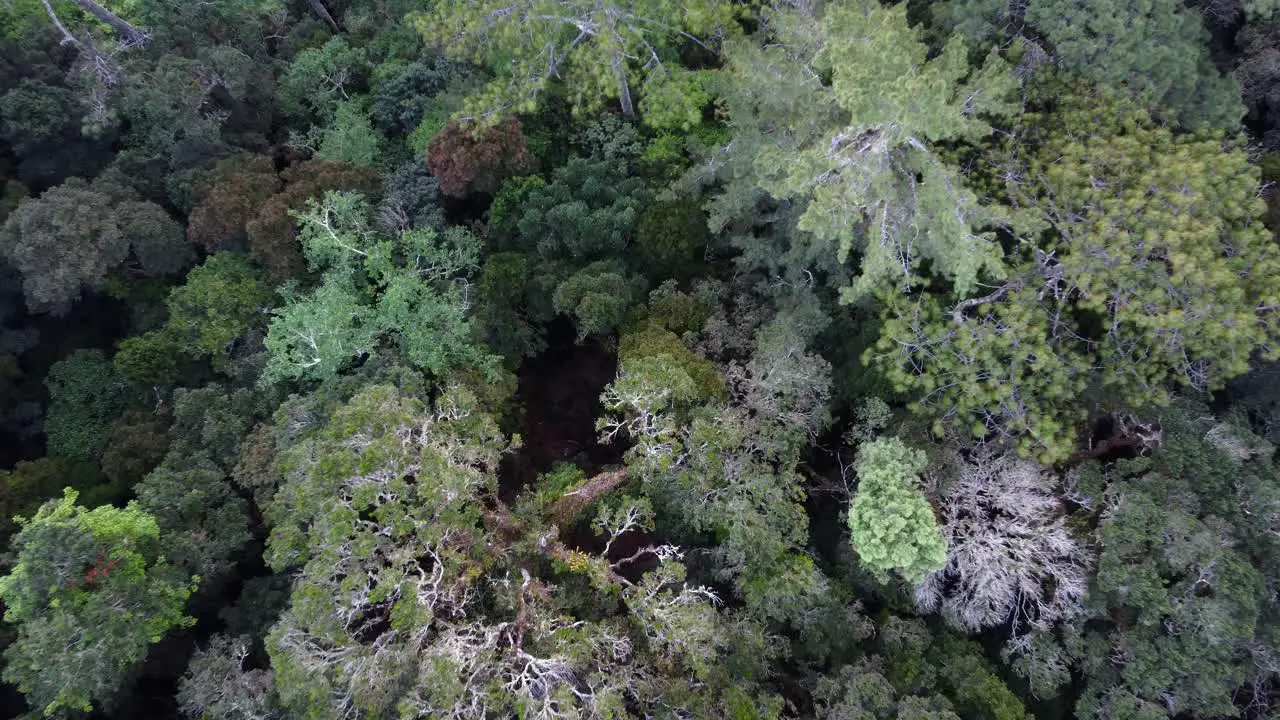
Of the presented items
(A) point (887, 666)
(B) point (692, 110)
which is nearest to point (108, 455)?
(B) point (692, 110)

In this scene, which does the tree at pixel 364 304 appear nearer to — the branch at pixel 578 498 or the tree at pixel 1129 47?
the branch at pixel 578 498

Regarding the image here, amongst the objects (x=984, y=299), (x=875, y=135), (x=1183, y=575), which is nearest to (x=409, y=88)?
(x=875, y=135)

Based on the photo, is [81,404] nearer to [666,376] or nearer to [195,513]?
[195,513]

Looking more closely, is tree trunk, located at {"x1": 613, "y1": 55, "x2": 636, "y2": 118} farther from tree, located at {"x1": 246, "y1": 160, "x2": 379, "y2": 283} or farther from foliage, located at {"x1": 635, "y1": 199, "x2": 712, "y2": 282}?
tree, located at {"x1": 246, "y1": 160, "x2": 379, "y2": 283}

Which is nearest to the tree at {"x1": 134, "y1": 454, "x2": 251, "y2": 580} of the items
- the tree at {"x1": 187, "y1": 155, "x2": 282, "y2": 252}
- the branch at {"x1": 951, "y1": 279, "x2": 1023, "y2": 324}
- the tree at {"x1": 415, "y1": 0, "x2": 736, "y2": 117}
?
the tree at {"x1": 187, "y1": 155, "x2": 282, "y2": 252}

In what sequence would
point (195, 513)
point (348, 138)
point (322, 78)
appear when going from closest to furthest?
point (195, 513)
point (348, 138)
point (322, 78)

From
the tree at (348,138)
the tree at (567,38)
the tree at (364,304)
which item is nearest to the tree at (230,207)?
the tree at (364,304)

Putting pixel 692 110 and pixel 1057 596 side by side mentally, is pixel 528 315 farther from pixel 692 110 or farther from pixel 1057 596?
pixel 1057 596
